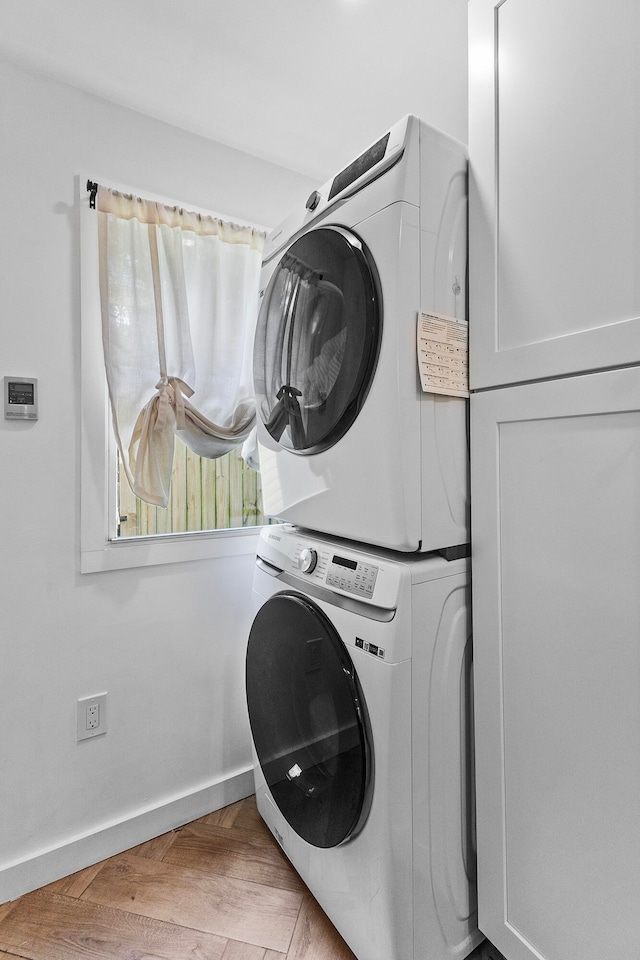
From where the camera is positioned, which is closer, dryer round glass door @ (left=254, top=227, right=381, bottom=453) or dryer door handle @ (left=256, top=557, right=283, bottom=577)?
dryer round glass door @ (left=254, top=227, right=381, bottom=453)

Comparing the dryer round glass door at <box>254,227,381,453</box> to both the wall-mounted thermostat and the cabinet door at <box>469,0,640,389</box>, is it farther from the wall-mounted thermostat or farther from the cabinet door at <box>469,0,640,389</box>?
the wall-mounted thermostat

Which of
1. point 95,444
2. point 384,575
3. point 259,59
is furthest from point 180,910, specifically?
point 259,59

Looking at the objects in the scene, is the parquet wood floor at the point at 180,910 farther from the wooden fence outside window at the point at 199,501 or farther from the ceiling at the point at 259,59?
the ceiling at the point at 259,59

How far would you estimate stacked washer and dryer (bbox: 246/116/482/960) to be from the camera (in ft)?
3.34

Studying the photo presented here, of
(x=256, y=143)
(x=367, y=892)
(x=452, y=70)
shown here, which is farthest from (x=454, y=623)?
(x=256, y=143)

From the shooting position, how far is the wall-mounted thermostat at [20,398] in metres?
1.40

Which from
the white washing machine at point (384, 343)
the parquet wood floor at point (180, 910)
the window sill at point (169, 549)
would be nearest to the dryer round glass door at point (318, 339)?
the white washing machine at point (384, 343)

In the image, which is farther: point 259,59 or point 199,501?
point 199,501

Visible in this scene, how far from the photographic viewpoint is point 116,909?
1363 mm

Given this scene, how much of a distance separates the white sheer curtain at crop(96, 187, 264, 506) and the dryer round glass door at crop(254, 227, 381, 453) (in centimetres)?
29

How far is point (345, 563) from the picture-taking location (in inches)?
45.4

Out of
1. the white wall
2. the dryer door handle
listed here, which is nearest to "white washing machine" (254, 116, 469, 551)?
the dryer door handle

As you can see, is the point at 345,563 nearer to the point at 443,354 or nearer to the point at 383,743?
the point at 383,743

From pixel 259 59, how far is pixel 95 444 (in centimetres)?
121
